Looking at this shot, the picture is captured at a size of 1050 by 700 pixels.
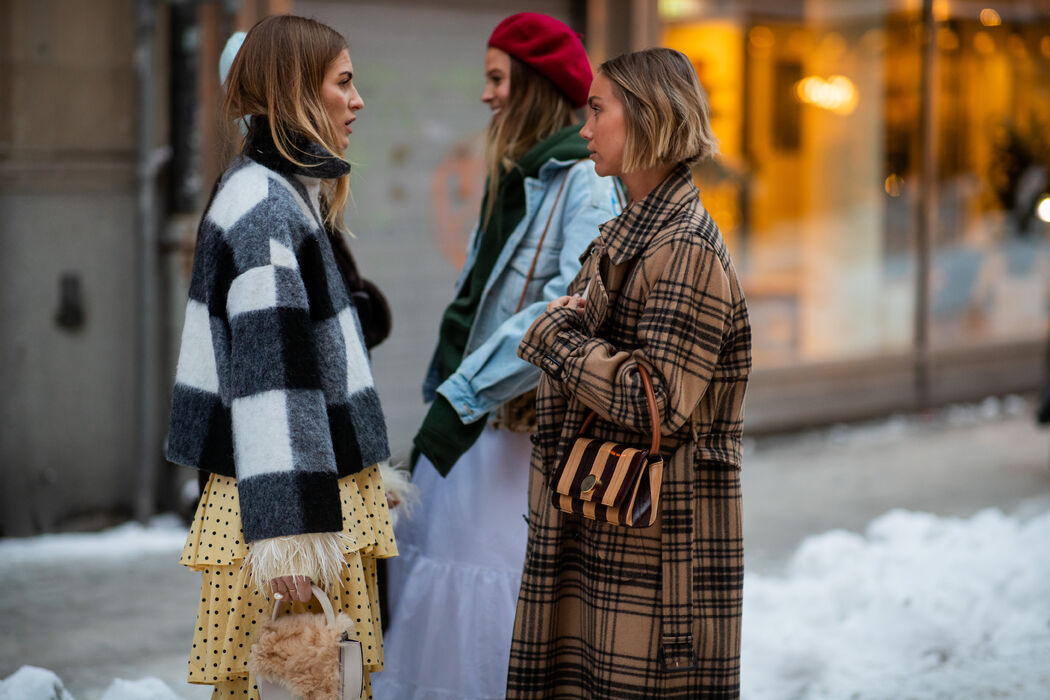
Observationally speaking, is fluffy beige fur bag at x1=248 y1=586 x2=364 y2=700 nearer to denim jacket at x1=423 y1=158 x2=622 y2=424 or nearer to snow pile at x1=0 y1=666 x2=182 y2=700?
denim jacket at x1=423 y1=158 x2=622 y2=424

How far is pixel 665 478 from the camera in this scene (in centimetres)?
249

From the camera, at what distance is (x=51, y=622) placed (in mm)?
4418

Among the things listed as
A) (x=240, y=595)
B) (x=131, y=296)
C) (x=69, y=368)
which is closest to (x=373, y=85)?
(x=131, y=296)

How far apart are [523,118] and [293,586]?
155cm

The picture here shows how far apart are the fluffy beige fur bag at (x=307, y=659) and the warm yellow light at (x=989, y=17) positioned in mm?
9274

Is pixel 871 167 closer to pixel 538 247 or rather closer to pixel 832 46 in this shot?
pixel 832 46

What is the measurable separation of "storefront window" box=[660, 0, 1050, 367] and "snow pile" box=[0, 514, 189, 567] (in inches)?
173

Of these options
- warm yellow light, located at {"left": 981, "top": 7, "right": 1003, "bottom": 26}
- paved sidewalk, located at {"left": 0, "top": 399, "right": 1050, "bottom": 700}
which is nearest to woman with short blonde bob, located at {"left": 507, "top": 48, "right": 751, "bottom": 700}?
paved sidewalk, located at {"left": 0, "top": 399, "right": 1050, "bottom": 700}

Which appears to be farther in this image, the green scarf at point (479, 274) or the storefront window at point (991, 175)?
the storefront window at point (991, 175)

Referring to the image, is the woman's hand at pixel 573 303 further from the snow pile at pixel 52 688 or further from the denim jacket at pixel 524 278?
the snow pile at pixel 52 688

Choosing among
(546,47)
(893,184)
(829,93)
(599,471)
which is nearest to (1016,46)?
(893,184)

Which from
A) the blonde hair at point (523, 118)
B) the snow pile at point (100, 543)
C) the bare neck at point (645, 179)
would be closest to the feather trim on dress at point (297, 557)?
the bare neck at point (645, 179)

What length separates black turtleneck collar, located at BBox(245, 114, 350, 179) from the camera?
2.56 meters

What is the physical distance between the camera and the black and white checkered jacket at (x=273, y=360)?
→ 2365 millimetres
